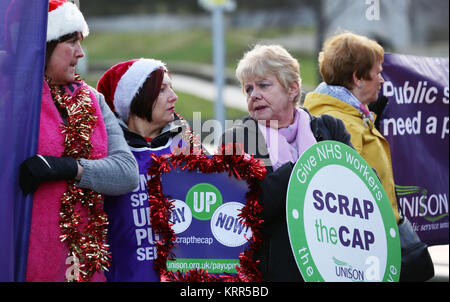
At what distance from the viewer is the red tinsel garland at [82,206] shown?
2645 mm

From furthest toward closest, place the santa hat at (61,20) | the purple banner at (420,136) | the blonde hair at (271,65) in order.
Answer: the purple banner at (420,136) < the blonde hair at (271,65) < the santa hat at (61,20)

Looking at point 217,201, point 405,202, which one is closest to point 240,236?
point 217,201

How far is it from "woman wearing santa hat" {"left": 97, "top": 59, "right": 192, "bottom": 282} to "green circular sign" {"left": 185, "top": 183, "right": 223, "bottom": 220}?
191 mm

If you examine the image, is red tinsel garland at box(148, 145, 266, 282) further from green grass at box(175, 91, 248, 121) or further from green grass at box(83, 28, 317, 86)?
green grass at box(83, 28, 317, 86)

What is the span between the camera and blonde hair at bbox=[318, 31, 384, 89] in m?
3.88

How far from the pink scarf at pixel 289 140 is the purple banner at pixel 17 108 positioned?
1044mm

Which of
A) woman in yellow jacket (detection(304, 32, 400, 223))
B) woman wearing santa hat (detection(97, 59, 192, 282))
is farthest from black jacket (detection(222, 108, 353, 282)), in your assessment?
woman in yellow jacket (detection(304, 32, 400, 223))

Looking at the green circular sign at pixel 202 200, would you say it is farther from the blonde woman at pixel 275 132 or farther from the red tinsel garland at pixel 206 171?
the blonde woman at pixel 275 132

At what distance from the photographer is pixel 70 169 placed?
2604mm

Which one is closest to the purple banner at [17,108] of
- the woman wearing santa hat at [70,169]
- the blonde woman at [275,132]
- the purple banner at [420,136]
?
the woman wearing santa hat at [70,169]

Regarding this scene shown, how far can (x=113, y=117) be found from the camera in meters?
2.91

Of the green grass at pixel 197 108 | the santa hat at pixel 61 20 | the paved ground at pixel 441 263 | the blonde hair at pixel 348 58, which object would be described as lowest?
the paved ground at pixel 441 263
